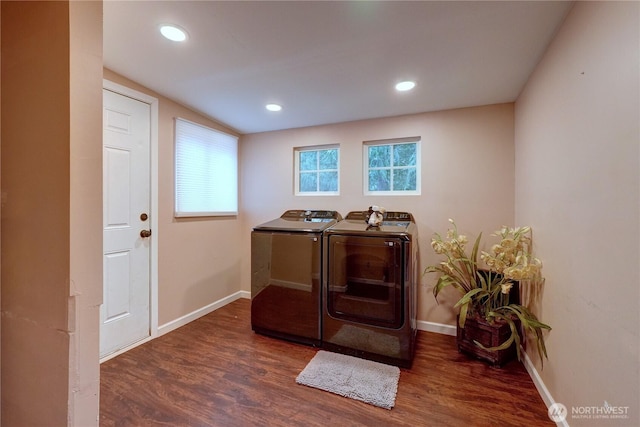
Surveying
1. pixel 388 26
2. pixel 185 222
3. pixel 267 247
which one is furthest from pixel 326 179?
pixel 388 26

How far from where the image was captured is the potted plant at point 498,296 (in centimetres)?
170

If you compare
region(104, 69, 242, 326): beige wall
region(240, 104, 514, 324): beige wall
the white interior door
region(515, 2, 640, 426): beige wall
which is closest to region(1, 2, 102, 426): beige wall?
the white interior door

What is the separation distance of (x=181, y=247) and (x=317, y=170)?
160 centimetres

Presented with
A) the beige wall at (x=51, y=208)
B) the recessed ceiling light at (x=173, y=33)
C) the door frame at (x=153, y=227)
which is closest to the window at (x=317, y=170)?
the door frame at (x=153, y=227)

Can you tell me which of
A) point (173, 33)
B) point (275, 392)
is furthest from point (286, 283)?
point (173, 33)

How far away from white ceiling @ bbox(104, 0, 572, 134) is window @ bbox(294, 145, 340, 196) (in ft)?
2.13

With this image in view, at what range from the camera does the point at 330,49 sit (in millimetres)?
1614

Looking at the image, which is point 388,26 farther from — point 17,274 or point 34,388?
point 34,388

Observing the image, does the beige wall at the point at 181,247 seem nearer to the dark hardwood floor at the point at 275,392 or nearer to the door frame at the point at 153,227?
the door frame at the point at 153,227

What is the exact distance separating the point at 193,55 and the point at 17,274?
1518 millimetres

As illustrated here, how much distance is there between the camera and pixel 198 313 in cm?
276

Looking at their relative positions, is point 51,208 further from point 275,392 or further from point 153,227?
point 153,227

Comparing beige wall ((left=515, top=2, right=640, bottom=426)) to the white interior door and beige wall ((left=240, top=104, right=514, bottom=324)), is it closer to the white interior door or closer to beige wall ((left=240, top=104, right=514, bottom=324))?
beige wall ((left=240, top=104, right=514, bottom=324))

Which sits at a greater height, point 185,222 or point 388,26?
point 388,26
